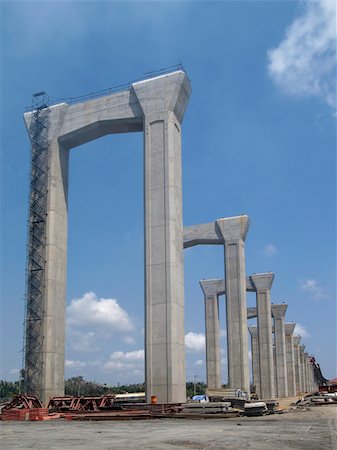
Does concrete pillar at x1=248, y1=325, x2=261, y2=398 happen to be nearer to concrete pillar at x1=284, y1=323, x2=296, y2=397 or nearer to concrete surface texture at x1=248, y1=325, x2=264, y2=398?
concrete surface texture at x1=248, y1=325, x2=264, y2=398

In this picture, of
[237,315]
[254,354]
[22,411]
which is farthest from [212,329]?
[22,411]

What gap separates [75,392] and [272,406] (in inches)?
2557

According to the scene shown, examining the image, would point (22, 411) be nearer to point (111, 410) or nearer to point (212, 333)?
point (111, 410)

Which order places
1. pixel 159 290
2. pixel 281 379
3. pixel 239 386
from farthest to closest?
pixel 281 379
pixel 239 386
pixel 159 290

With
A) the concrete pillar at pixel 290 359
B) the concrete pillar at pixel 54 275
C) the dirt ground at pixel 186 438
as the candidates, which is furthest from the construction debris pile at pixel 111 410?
the concrete pillar at pixel 290 359

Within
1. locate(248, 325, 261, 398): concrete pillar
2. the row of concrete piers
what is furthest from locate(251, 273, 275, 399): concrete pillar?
locate(248, 325, 261, 398): concrete pillar

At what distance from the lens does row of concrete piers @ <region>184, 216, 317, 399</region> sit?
57219 mm

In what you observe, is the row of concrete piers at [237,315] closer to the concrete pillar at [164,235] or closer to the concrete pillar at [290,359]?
the concrete pillar at [290,359]

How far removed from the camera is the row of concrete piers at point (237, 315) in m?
57.2

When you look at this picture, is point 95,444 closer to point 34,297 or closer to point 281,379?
point 34,297

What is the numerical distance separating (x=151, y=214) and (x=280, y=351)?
205ft

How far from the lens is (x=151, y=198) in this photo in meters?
34.8

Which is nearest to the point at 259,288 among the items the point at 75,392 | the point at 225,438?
the point at 75,392

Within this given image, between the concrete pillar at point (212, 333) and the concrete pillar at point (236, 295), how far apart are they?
9323 mm
